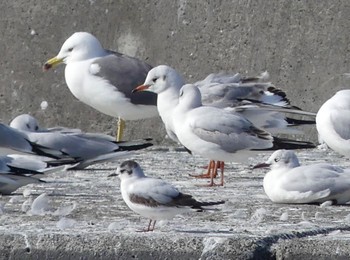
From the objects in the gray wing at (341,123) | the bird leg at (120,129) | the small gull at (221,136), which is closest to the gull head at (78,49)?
the bird leg at (120,129)

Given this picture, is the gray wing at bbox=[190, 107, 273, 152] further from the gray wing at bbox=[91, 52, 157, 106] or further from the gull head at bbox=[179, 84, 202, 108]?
the gray wing at bbox=[91, 52, 157, 106]

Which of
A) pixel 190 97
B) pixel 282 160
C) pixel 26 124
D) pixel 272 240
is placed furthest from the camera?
pixel 26 124

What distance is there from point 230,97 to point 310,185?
2062 millimetres

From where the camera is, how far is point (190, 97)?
763 cm

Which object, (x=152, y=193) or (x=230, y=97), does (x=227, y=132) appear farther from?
(x=152, y=193)

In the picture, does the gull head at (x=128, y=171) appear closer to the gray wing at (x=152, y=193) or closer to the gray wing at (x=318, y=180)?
the gray wing at (x=152, y=193)

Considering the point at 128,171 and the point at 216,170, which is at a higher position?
the point at 216,170

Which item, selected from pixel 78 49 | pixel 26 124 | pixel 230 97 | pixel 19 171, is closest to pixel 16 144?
pixel 19 171

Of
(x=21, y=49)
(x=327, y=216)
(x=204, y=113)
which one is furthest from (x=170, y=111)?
(x=21, y=49)

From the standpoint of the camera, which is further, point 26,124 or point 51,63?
point 51,63

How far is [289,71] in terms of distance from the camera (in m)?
10.1

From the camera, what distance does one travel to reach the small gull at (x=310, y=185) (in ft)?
21.3

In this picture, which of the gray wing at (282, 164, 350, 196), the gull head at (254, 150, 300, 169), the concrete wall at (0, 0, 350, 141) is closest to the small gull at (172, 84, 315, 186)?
the gull head at (254, 150, 300, 169)

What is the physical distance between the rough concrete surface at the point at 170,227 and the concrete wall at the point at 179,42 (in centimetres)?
253
